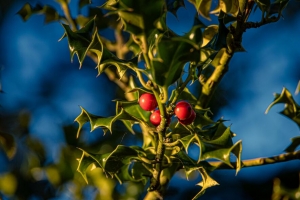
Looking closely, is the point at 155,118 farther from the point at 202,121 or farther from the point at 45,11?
the point at 45,11

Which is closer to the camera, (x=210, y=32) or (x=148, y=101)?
(x=148, y=101)

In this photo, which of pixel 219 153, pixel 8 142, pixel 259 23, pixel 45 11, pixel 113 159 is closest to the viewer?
pixel 219 153

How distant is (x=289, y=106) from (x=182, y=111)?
39 cm

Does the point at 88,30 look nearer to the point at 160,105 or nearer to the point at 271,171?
the point at 160,105

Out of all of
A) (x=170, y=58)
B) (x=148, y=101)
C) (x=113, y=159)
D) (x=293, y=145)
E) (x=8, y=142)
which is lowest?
(x=8, y=142)

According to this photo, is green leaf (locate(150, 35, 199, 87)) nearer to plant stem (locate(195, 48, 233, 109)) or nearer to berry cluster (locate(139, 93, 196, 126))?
berry cluster (locate(139, 93, 196, 126))

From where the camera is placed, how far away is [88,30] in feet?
2.80

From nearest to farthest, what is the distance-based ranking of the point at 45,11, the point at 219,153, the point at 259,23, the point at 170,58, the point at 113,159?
the point at 170,58 < the point at 219,153 < the point at 113,159 < the point at 259,23 < the point at 45,11

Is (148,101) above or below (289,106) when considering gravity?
above

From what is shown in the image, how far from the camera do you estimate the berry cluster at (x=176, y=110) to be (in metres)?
0.79

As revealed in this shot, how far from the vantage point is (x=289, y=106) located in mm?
1098

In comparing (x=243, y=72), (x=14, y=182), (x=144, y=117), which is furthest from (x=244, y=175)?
(x=144, y=117)

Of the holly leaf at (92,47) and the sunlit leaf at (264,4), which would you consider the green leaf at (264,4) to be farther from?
the holly leaf at (92,47)

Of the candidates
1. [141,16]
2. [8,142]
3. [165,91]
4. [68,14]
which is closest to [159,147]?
[165,91]
